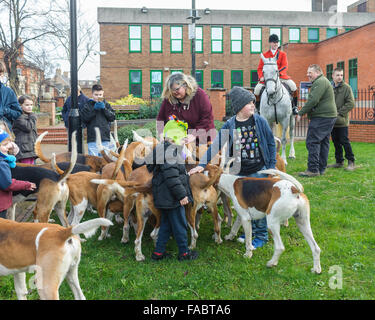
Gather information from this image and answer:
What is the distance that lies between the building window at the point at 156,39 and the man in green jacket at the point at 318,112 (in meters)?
25.4

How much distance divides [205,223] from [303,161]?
5.79m

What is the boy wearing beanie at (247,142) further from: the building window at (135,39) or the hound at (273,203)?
the building window at (135,39)

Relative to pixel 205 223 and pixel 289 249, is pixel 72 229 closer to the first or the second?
pixel 289 249

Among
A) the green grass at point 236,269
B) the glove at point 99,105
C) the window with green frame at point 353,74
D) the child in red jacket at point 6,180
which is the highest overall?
the window with green frame at point 353,74

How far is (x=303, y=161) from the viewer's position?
1091cm

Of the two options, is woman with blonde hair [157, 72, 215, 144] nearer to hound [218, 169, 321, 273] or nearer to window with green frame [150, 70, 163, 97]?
hound [218, 169, 321, 273]

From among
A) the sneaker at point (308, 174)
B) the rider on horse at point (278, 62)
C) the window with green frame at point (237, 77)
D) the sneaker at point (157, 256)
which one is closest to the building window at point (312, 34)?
the window with green frame at point (237, 77)

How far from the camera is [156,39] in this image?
32312 millimetres

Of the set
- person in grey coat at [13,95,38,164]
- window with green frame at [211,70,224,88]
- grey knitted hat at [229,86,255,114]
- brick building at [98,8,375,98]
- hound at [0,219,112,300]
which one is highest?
brick building at [98,8,375,98]

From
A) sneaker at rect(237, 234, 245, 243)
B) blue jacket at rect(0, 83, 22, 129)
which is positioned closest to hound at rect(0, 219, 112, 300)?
sneaker at rect(237, 234, 245, 243)

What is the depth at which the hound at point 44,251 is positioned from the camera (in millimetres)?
2877

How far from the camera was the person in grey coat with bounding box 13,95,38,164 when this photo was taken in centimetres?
698

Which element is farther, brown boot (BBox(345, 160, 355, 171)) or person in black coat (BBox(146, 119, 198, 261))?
brown boot (BBox(345, 160, 355, 171))
